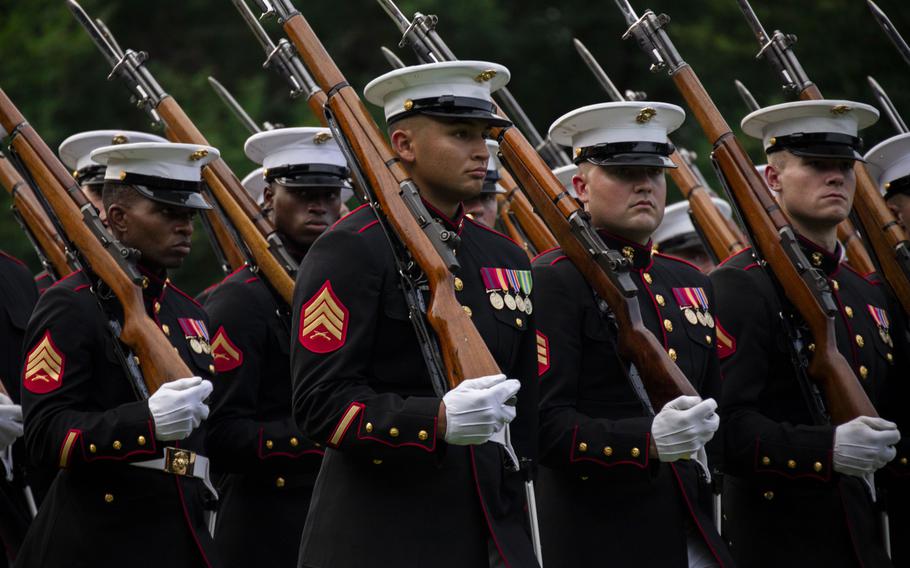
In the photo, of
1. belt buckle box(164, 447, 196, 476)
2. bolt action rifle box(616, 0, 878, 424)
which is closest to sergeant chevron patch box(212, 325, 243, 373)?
belt buckle box(164, 447, 196, 476)

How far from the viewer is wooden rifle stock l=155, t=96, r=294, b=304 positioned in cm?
696

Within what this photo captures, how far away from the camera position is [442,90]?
511 cm

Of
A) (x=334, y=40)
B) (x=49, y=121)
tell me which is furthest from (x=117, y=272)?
(x=334, y=40)

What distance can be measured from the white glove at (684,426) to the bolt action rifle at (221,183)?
220cm

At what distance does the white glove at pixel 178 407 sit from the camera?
17.7 feet

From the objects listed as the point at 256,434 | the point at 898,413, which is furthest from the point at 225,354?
the point at 898,413

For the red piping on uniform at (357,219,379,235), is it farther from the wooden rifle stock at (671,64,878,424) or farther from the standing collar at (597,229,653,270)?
the wooden rifle stock at (671,64,878,424)

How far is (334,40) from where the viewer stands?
22562 millimetres

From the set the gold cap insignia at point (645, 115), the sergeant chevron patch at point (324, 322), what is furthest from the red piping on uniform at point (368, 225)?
the gold cap insignia at point (645, 115)

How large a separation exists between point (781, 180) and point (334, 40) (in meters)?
16.5

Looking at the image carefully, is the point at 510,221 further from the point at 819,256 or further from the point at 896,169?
the point at 819,256

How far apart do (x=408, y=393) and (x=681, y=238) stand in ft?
16.0

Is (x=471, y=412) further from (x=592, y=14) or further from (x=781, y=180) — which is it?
(x=592, y=14)

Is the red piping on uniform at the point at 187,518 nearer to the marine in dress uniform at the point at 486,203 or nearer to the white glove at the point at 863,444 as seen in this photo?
the marine in dress uniform at the point at 486,203
